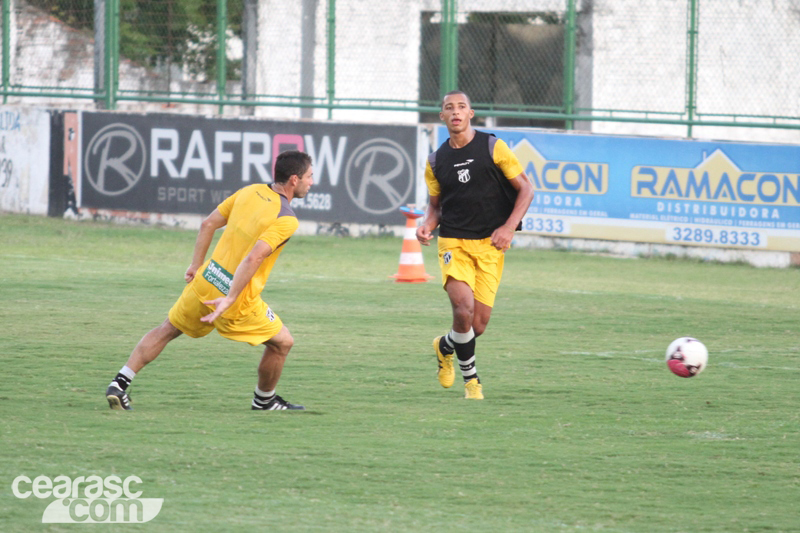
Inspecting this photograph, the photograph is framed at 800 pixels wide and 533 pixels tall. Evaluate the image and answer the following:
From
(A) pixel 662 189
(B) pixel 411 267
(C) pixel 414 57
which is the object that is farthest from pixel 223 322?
(C) pixel 414 57

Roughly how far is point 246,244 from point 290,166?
1.68 feet

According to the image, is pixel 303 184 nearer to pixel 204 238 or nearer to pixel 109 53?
pixel 204 238

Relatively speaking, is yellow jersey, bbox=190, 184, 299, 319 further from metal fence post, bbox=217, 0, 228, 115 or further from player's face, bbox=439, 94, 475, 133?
metal fence post, bbox=217, 0, 228, 115

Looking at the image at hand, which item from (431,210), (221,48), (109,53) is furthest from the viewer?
(109,53)

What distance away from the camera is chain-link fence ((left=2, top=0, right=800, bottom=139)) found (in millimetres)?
19062

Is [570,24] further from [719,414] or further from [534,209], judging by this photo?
[719,414]

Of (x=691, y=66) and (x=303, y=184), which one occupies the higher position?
(x=691, y=66)

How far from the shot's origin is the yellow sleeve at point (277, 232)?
6.60 metres

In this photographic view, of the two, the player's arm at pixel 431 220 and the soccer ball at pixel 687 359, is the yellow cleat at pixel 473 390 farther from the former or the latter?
the soccer ball at pixel 687 359

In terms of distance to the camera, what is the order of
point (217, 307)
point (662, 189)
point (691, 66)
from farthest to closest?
point (691, 66), point (662, 189), point (217, 307)

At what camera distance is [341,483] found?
17.8ft

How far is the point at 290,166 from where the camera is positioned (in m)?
6.79

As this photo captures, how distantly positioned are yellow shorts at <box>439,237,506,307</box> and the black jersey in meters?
0.06

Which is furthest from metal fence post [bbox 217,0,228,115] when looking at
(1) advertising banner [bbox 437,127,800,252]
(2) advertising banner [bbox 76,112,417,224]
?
(1) advertising banner [bbox 437,127,800,252]
